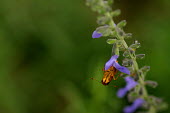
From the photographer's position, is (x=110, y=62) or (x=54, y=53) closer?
(x=110, y=62)

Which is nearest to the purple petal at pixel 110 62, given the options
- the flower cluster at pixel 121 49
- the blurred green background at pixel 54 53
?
the flower cluster at pixel 121 49

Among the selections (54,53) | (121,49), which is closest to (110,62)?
(121,49)

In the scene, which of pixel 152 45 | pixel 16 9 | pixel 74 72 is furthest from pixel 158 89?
pixel 16 9

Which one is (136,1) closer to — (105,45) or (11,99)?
(105,45)

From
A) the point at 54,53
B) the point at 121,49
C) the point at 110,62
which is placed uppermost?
the point at 54,53

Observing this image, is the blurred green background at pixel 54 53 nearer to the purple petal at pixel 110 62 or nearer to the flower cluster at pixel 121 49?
the flower cluster at pixel 121 49

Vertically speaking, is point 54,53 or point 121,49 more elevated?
point 54,53

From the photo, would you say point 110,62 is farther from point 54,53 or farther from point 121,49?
point 54,53

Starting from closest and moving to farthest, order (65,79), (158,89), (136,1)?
(158,89)
(65,79)
(136,1)
